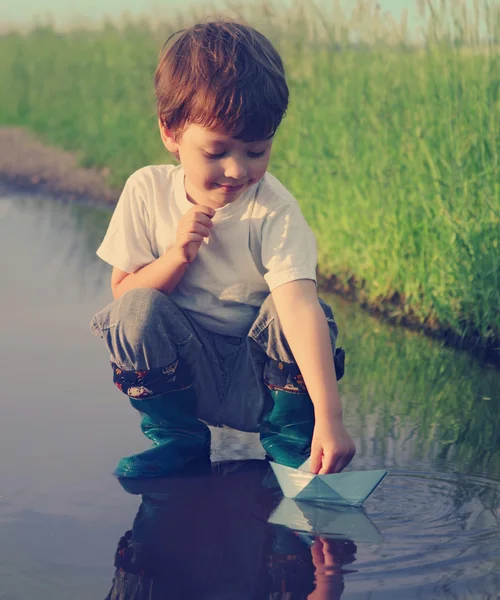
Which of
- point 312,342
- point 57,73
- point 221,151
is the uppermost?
point 221,151

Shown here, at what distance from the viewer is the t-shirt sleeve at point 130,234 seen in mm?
2506

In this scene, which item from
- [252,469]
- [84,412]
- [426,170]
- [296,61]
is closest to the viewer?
[252,469]

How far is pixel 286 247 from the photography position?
2361mm

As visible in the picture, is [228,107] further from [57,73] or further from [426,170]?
[57,73]

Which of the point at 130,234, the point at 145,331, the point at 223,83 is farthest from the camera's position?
the point at 130,234

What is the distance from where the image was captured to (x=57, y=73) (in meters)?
9.41

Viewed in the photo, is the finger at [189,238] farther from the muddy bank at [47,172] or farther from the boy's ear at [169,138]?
the muddy bank at [47,172]

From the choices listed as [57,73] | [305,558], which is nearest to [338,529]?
[305,558]

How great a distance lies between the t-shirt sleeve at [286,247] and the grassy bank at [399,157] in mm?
1207

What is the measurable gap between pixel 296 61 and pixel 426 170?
63.0 inches

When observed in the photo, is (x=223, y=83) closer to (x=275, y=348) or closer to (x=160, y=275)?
(x=160, y=275)

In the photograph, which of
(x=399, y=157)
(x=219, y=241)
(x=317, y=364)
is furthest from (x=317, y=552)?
(x=399, y=157)

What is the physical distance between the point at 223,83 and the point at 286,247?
1.22ft

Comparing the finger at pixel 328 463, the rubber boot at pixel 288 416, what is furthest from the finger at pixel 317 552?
the rubber boot at pixel 288 416
